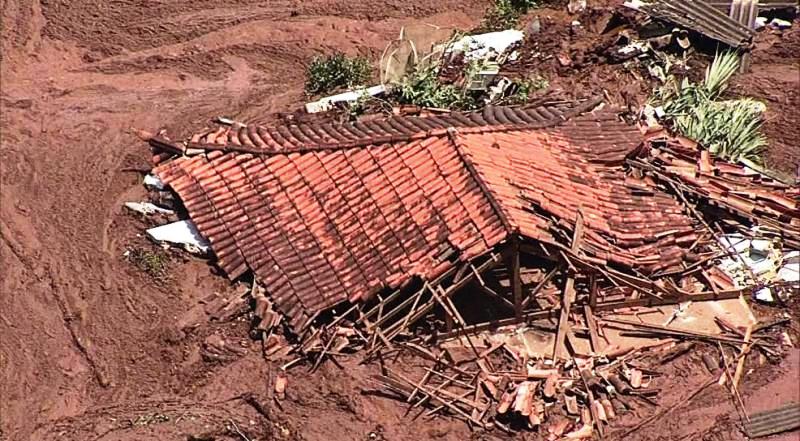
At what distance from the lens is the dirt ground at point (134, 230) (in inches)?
430

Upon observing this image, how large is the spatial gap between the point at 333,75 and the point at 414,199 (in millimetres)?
4442

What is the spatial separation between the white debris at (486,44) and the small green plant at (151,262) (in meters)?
6.45

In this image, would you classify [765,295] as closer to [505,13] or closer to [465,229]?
[465,229]

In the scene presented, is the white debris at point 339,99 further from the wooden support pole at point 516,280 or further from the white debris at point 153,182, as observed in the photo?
the wooden support pole at point 516,280

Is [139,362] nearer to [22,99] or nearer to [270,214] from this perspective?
[270,214]

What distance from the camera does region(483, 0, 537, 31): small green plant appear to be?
16.3 m

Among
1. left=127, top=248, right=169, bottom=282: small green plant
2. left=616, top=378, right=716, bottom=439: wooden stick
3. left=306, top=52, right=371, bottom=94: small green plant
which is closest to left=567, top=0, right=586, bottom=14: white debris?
left=306, top=52, right=371, bottom=94: small green plant

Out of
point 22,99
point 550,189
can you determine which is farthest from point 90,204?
point 550,189

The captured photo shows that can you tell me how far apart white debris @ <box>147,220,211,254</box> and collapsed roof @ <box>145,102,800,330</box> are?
0.40 metres

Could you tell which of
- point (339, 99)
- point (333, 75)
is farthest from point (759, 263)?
point (333, 75)

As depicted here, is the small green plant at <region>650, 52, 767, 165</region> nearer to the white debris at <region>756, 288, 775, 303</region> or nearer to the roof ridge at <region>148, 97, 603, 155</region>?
the roof ridge at <region>148, 97, 603, 155</region>

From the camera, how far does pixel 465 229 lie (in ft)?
35.5

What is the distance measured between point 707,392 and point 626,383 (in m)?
1.12

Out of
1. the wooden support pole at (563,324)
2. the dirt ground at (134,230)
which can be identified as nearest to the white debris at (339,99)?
the dirt ground at (134,230)
